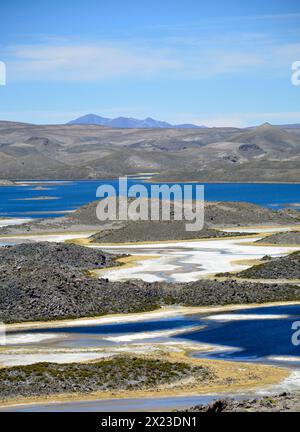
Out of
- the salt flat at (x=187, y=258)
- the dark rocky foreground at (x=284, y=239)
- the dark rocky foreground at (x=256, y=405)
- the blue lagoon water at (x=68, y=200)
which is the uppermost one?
the dark rocky foreground at (x=256, y=405)

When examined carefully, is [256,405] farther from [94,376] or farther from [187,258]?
[187,258]

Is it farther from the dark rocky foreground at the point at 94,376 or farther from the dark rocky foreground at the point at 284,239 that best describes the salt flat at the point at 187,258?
the dark rocky foreground at the point at 94,376

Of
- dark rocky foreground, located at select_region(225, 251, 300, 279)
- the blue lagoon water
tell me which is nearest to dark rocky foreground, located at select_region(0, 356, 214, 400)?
dark rocky foreground, located at select_region(225, 251, 300, 279)

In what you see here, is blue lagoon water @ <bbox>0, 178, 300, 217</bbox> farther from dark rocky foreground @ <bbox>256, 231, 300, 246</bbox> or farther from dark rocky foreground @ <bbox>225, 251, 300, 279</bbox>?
dark rocky foreground @ <bbox>225, 251, 300, 279</bbox>

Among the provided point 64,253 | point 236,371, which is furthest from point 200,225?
point 236,371

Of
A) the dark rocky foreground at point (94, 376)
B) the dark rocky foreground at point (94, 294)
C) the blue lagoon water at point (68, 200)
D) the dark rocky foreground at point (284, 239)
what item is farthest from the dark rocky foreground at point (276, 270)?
the blue lagoon water at point (68, 200)

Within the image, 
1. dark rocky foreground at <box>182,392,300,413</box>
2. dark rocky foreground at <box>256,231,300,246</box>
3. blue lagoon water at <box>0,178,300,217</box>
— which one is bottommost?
blue lagoon water at <box>0,178,300,217</box>
